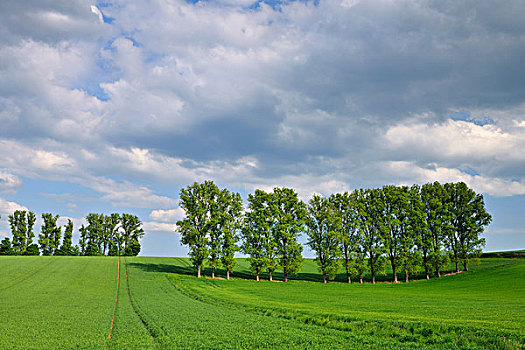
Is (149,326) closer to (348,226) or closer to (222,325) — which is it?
(222,325)

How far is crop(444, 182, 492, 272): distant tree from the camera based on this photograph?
6494 cm

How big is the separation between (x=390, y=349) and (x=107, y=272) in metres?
54.1

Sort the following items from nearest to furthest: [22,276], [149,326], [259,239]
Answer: [149,326] < [22,276] < [259,239]

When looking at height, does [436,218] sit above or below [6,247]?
above

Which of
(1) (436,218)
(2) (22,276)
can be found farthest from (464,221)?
(2) (22,276)

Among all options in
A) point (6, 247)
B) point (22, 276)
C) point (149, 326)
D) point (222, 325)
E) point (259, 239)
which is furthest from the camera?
point (6, 247)

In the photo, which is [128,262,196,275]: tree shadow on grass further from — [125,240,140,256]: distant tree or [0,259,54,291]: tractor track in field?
[125,240,140,256]: distant tree

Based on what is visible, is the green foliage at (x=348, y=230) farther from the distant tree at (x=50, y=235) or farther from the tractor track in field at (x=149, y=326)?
the distant tree at (x=50, y=235)

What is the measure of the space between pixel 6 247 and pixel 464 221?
117869 millimetres

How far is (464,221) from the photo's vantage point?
66625 mm

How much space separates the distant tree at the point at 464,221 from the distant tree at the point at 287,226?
93.3ft

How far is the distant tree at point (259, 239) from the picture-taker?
61.2 m

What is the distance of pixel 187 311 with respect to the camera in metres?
25.4

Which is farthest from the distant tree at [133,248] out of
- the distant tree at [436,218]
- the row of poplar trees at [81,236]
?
the distant tree at [436,218]
